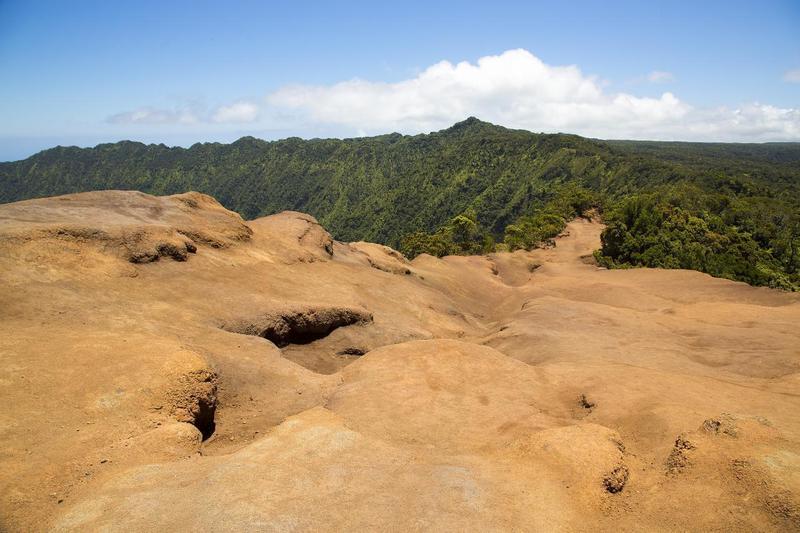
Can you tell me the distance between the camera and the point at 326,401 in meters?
14.2

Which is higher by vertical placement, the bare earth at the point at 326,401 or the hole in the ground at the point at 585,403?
the bare earth at the point at 326,401

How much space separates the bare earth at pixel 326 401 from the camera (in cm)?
816

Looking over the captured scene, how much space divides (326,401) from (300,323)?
6.30 m

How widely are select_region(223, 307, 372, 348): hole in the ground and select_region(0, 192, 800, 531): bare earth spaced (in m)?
0.08

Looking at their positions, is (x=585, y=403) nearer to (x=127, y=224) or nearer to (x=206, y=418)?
(x=206, y=418)

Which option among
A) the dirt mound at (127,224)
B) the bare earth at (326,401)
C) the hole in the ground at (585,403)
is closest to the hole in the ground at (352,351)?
the bare earth at (326,401)

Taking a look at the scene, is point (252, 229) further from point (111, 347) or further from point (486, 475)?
point (486, 475)

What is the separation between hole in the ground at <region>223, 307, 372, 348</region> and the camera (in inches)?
723

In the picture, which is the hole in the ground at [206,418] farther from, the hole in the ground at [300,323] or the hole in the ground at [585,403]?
the hole in the ground at [585,403]

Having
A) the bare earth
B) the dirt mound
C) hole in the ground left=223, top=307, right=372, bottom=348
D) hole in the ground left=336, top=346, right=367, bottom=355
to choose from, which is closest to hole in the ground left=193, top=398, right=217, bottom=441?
the bare earth

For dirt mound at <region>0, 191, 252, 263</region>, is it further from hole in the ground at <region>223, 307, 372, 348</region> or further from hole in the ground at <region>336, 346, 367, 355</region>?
hole in the ground at <region>336, 346, 367, 355</region>

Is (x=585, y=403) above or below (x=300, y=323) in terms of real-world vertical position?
below

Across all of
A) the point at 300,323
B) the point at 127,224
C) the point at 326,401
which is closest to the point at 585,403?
the point at 326,401

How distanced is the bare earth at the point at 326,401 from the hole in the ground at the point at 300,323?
77mm
